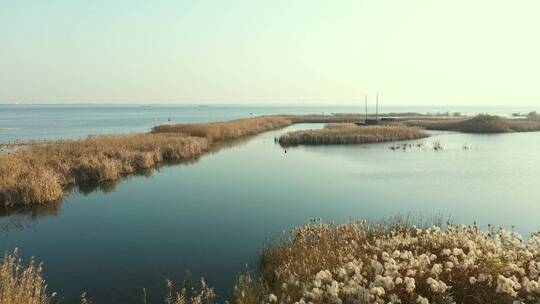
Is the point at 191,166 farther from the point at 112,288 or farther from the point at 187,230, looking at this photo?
the point at 112,288

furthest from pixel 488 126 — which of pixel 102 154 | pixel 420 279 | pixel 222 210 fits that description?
pixel 420 279

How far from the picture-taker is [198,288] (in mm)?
11008

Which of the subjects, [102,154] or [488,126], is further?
[488,126]

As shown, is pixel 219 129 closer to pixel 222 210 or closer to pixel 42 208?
pixel 42 208

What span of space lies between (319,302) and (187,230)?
1089cm

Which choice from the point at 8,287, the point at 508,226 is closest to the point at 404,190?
the point at 508,226

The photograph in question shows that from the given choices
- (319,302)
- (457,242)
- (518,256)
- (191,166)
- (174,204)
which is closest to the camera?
(319,302)

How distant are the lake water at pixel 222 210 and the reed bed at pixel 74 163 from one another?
137 centimetres

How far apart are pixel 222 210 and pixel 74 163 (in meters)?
12.7

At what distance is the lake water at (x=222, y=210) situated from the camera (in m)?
12.7

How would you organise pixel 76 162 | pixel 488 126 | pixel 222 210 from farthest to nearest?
pixel 488 126, pixel 76 162, pixel 222 210

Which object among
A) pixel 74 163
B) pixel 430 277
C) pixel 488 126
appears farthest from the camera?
pixel 488 126

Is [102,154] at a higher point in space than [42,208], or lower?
higher

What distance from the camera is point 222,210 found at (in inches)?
787
